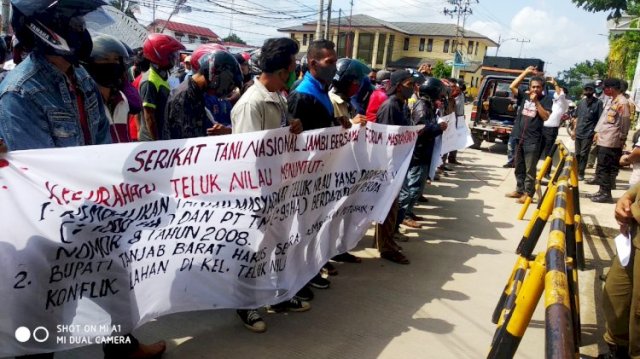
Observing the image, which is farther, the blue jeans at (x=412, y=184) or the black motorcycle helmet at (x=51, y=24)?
the blue jeans at (x=412, y=184)

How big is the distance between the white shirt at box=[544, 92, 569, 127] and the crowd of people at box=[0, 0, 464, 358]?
11.5ft

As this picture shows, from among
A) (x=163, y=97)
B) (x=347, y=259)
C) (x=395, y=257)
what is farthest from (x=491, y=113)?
(x=163, y=97)

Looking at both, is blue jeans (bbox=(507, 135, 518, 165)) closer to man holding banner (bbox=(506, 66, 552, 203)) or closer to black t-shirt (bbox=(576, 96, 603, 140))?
man holding banner (bbox=(506, 66, 552, 203))

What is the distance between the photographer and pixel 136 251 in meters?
2.42

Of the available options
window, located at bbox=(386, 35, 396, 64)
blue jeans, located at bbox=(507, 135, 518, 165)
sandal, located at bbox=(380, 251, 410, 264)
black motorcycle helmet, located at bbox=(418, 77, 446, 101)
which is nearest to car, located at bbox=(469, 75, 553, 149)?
blue jeans, located at bbox=(507, 135, 518, 165)

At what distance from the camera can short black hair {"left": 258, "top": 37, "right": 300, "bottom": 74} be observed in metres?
3.10

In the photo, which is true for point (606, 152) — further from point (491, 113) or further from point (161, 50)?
point (161, 50)

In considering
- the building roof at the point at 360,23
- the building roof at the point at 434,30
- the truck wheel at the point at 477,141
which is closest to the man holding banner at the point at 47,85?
the truck wheel at the point at 477,141

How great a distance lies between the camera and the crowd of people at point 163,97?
6.75ft

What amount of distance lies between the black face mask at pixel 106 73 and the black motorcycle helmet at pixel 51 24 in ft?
2.07

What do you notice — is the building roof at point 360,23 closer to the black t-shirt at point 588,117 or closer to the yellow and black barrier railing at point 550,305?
the black t-shirt at point 588,117

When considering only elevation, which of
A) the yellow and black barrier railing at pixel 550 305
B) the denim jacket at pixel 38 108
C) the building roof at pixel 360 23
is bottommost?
the yellow and black barrier railing at pixel 550 305

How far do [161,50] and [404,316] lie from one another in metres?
3.01

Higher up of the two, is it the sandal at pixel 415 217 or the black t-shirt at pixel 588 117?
the black t-shirt at pixel 588 117
